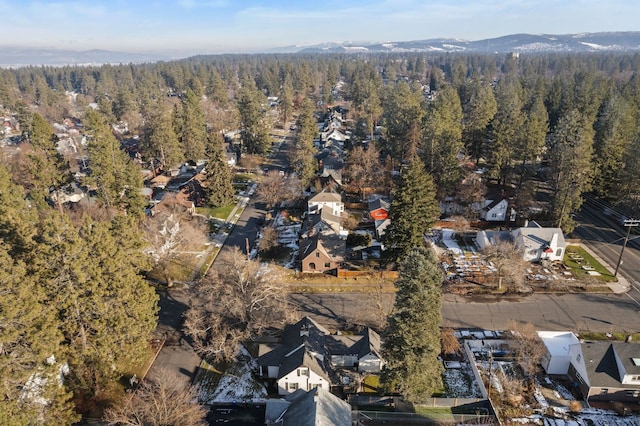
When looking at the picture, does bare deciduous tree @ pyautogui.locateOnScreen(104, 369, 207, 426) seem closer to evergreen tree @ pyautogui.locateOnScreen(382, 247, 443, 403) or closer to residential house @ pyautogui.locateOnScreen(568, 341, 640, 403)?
evergreen tree @ pyautogui.locateOnScreen(382, 247, 443, 403)

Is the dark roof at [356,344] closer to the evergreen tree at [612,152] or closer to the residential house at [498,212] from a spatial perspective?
the residential house at [498,212]

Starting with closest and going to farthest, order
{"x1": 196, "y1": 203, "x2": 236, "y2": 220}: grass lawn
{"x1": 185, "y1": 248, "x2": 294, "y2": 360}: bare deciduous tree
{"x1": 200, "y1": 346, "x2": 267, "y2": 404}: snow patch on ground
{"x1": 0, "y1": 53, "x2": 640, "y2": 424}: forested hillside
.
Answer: {"x1": 0, "y1": 53, "x2": 640, "y2": 424}: forested hillside < {"x1": 200, "y1": 346, "x2": 267, "y2": 404}: snow patch on ground < {"x1": 185, "y1": 248, "x2": 294, "y2": 360}: bare deciduous tree < {"x1": 196, "y1": 203, "x2": 236, "y2": 220}: grass lawn

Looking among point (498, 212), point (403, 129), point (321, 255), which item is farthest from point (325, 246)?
point (403, 129)

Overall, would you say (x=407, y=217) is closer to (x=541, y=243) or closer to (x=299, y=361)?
(x=541, y=243)

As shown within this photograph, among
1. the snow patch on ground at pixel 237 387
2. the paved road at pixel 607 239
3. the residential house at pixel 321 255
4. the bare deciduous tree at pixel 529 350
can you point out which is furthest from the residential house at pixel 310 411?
the paved road at pixel 607 239

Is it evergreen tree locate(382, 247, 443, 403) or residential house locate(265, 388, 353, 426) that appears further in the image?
evergreen tree locate(382, 247, 443, 403)

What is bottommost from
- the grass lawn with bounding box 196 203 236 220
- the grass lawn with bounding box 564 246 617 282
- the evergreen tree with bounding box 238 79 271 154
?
the grass lawn with bounding box 564 246 617 282

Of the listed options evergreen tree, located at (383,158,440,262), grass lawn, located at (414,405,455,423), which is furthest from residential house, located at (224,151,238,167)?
grass lawn, located at (414,405,455,423)
